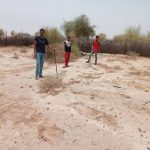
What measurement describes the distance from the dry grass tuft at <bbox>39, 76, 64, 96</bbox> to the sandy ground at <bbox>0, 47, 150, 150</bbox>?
0.19m

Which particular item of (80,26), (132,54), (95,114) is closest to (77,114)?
(95,114)

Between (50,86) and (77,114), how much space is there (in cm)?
257

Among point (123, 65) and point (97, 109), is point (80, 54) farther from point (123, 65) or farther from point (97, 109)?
point (97, 109)

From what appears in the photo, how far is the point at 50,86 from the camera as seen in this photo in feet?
37.7

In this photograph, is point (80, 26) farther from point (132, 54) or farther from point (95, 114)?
point (95, 114)

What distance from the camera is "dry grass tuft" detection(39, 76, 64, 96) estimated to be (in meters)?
11.0

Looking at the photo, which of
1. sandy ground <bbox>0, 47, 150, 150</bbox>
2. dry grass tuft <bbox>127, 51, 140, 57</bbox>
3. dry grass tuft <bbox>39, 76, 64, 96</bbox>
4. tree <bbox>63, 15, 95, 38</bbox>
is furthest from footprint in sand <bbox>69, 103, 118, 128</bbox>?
tree <bbox>63, 15, 95, 38</bbox>

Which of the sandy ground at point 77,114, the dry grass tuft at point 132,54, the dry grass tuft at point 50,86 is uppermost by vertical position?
the dry grass tuft at point 50,86

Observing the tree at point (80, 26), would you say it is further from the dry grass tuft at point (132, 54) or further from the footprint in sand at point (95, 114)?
the footprint in sand at point (95, 114)

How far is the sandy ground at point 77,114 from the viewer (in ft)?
25.1

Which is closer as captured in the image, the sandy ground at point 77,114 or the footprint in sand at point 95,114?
the sandy ground at point 77,114

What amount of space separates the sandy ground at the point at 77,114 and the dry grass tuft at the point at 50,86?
0.62ft

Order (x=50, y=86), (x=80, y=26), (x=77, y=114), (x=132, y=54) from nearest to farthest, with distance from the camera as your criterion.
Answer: (x=77, y=114), (x=50, y=86), (x=132, y=54), (x=80, y=26)

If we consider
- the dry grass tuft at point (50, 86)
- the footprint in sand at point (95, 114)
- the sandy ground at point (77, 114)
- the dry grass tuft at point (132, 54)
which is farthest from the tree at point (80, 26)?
the footprint in sand at point (95, 114)
